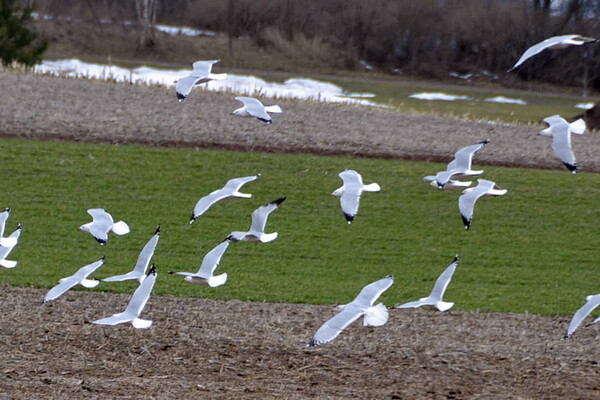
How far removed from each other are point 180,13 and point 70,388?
113ft

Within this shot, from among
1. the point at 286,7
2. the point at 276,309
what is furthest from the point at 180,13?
the point at 276,309

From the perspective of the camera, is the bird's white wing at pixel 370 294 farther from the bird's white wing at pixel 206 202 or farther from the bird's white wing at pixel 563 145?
the bird's white wing at pixel 563 145

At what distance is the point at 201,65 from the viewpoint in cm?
724

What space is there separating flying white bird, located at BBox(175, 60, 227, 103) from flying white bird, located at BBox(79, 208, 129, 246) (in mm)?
1036

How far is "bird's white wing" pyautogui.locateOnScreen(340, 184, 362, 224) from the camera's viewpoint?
651cm

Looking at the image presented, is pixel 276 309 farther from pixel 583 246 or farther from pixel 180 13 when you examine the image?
pixel 180 13

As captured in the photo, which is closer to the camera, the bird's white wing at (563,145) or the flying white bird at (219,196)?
the bird's white wing at (563,145)

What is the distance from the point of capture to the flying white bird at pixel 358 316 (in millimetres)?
5945

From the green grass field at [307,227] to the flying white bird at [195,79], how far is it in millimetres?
3219

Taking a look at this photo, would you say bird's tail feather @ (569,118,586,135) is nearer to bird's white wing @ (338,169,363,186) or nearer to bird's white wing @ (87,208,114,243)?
bird's white wing @ (338,169,363,186)

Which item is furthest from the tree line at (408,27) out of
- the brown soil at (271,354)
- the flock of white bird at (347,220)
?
the flock of white bird at (347,220)

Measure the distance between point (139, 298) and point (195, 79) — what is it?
164 centimetres

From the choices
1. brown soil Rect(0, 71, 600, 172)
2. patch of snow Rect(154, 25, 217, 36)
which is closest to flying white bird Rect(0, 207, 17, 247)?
brown soil Rect(0, 71, 600, 172)

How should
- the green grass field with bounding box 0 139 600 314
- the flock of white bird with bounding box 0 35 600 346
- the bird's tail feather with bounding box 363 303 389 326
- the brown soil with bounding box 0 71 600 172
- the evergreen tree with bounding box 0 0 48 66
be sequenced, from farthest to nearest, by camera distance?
the evergreen tree with bounding box 0 0 48 66 < the brown soil with bounding box 0 71 600 172 < the green grass field with bounding box 0 139 600 314 < the flock of white bird with bounding box 0 35 600 346 < the bird's tail feather with bounding box 363 303 389 326
